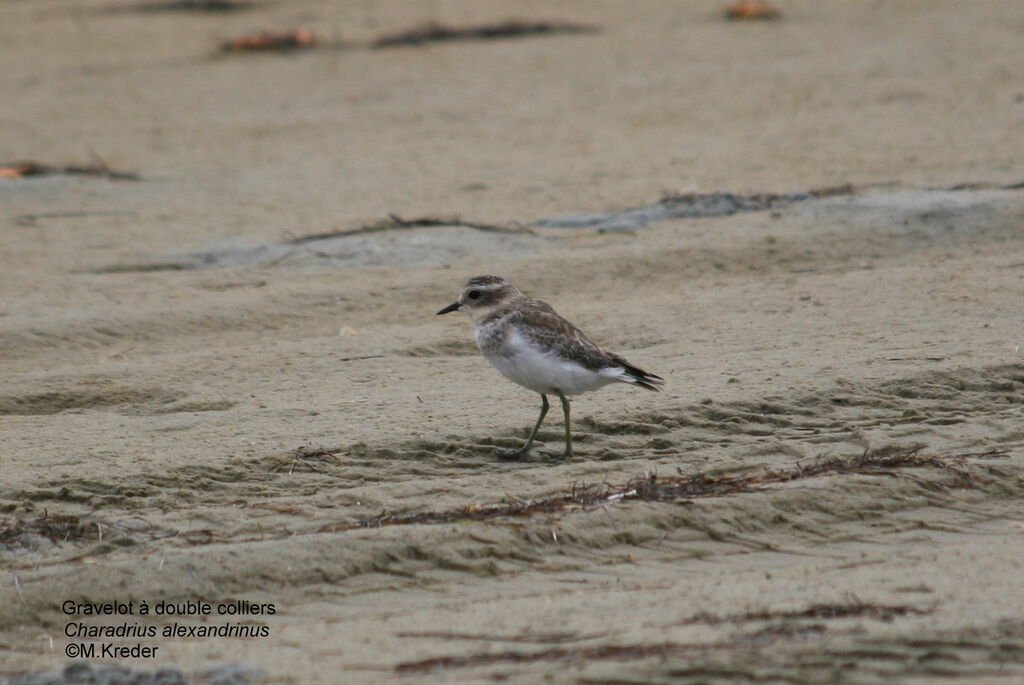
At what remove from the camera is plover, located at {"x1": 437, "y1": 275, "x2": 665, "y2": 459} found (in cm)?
587

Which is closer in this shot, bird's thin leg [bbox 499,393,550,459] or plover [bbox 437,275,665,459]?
bird's thin leg [bbox 499,393,550,459]

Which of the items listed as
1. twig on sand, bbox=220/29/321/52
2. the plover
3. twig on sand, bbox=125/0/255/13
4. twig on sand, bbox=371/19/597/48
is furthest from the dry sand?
twig on sand, bbox=125/0/255/13

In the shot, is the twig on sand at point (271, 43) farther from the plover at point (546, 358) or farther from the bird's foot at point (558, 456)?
the bird's foot at point (558, 456)

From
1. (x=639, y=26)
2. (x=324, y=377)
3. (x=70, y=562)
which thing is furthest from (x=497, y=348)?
(x=639, y=26)

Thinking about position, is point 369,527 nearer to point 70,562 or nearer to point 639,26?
point 70,562

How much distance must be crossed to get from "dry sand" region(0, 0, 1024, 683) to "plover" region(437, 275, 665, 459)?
246mm

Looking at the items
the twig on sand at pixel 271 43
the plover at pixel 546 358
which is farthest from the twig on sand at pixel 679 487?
the twig on sand at pixel 271 43

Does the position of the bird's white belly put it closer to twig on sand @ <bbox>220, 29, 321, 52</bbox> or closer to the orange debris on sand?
the orange debris on sand

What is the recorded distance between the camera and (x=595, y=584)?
4723mm

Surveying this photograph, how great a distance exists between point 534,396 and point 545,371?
0.87m

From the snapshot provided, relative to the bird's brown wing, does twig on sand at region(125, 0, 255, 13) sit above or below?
above

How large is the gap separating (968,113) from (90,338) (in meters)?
7.06

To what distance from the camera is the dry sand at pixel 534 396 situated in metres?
4.46

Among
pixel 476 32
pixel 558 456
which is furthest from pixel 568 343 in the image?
pixel 476 32
